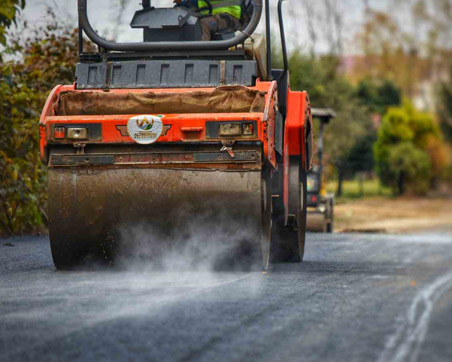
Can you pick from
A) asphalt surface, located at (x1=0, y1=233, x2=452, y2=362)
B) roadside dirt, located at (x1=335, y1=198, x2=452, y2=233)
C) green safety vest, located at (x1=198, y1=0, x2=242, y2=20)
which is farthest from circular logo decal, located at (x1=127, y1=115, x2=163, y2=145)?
roadside dirt, located at (x1=335, y1=198, x2=452, y2=233)

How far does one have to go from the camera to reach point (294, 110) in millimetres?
9453

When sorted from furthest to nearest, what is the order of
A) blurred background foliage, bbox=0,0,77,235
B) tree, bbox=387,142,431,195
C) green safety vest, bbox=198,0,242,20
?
tree, bbox=387,142,431,195
blurred background foliage, bbox=0,0,77,235
green safety vest, bbox=198,0,242,20

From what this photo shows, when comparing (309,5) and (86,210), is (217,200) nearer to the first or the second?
(86,210)

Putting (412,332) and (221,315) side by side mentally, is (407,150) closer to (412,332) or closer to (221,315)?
(221,315)

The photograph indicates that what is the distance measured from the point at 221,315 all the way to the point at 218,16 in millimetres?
4141

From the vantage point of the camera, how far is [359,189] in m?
44.1

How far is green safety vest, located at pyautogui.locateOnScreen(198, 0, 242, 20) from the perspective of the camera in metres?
9.25

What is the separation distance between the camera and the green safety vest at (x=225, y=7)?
9248 millimetres

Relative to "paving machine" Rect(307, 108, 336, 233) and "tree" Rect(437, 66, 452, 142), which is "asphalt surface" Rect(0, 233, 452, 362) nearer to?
"paving machine" Rect(307, 108, 336, 233)

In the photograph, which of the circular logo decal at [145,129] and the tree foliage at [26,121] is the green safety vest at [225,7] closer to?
the circular logo decal at [145,129]

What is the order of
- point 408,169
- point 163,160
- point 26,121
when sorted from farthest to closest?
point 408,169 → point 26,121 → point 163,160

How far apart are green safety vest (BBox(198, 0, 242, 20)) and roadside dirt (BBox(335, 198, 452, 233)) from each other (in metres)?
14.9

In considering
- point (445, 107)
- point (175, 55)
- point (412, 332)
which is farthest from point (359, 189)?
point (412, 332)

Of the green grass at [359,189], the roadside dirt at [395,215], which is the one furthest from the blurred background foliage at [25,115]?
the green grass at [359,189]
